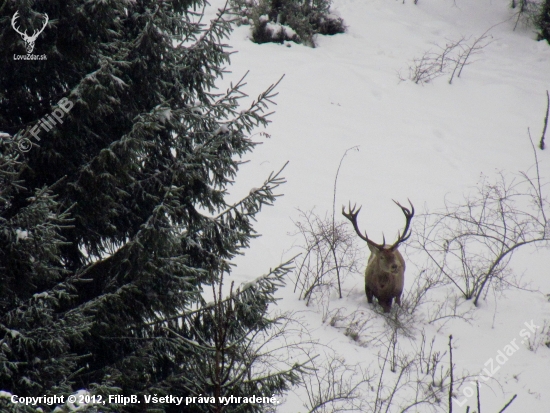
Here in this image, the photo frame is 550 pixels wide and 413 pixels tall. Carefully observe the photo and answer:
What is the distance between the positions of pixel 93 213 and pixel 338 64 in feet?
42.4

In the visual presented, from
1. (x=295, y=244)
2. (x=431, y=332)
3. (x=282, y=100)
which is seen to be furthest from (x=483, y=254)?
(x=282, y=100)

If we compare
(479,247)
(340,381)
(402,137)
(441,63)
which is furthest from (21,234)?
(441,63)

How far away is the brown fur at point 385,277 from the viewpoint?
23.5 feet

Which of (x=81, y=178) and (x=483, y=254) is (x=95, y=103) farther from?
(x=483, y=254)

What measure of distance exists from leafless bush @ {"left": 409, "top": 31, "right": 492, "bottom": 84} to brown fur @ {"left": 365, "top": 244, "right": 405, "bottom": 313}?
9.58m

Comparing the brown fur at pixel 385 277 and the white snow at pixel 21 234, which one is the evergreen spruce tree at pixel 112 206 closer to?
the white snow at pixel 21 234

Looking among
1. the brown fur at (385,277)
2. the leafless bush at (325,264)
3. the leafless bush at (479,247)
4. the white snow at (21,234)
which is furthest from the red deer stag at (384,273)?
the white snow at (21,234)

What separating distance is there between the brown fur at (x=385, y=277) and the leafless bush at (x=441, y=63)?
31.4ft

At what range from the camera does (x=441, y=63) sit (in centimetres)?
1584

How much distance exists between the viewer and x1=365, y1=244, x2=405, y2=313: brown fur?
23.5ft

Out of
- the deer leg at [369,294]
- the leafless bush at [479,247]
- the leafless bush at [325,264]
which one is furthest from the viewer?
the leafless bush at [479,247]

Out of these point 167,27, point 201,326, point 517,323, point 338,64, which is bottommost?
point 517,323

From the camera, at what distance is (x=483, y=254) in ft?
31.6

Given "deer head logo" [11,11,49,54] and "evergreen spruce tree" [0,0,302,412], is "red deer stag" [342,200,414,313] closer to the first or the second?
"evergreen spruce tree" [0,0,302,412]
